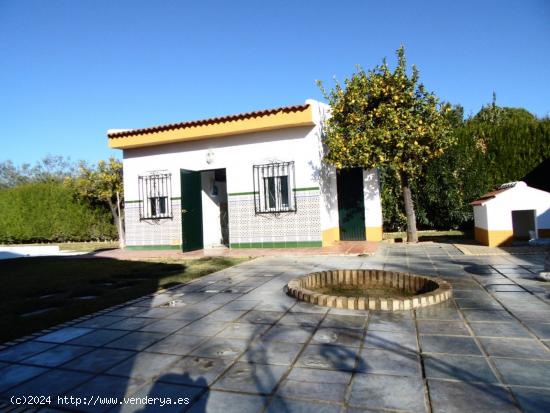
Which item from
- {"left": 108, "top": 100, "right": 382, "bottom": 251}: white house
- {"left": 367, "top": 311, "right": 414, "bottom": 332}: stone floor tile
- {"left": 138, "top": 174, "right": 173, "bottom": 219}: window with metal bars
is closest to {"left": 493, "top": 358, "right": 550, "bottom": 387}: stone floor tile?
{"left": 367, "top": 311, "right": 414, "bottom": 332}: stone floor tile

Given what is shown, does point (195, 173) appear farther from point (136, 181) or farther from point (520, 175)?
point (520, 175)

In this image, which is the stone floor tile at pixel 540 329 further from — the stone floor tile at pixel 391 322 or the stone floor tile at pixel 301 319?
the stone floor tile at pixel 301 319

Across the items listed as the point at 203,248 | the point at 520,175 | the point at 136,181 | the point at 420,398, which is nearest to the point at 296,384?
the point at 420,398

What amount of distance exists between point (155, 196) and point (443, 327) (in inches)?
430

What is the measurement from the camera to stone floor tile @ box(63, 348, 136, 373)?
2.96 metres

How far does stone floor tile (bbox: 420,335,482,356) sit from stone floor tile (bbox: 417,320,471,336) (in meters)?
0.14

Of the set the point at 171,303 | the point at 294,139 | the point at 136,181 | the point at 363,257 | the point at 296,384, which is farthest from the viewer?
the point at 136,181

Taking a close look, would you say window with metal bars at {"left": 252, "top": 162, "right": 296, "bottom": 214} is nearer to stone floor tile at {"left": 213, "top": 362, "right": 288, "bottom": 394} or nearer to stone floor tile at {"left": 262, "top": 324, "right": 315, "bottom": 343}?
stone floor tile at {"left": 262, "top": 324, "right": 315, "bottom": 343}

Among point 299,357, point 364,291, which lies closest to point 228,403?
point 299,357

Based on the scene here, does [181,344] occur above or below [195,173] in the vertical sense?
below

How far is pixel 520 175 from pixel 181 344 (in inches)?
544

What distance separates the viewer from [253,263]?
8406 millimetres

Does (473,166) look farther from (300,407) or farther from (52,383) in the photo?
(52,383)

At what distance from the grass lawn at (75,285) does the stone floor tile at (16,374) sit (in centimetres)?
96
